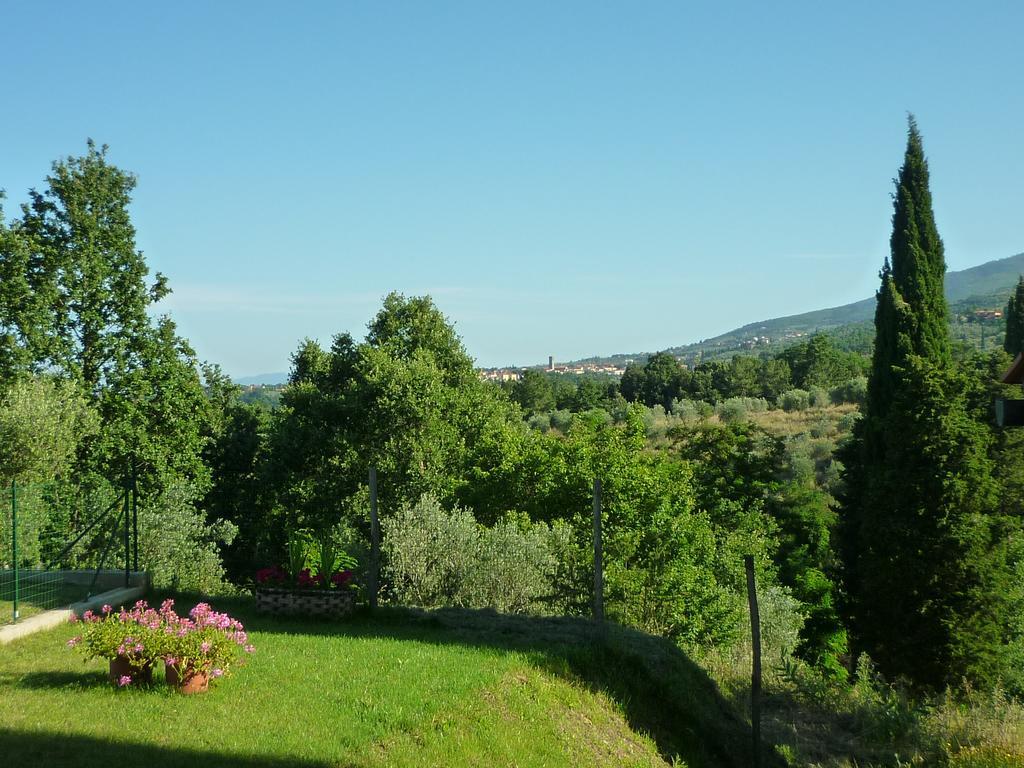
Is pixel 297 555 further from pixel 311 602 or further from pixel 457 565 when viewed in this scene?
pixel 457 565

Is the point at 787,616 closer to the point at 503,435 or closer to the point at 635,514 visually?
the point at 635,514

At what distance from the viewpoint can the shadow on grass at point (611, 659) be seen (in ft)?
34.4

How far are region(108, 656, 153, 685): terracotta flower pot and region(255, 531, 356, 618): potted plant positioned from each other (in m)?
4.54

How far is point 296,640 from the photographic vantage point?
35.9ft

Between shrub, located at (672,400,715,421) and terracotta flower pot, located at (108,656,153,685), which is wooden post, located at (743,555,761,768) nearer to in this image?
terracotta flower pot, located at (108,656,153,685)

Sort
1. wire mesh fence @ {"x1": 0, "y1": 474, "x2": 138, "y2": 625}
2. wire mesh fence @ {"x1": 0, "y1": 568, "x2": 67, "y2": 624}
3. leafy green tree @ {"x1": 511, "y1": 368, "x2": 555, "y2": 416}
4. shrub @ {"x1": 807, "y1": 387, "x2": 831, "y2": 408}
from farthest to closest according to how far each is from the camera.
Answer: leafy green tree @ {"x1": 511, "y1": 368, "x2": 555, "y2": 416}
shrub @ {"x1": 807, "y1": 387, "x2": 831, "y2": 408}
wire mesh fence @ {"x1": 0, "y1": 474, "x2": 138, "y2": 625}
wire mesh fence @ {"x1": 0, "y1": 568, "x2": 67, "y2": 624}

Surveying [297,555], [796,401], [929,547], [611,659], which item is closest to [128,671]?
[297,555]

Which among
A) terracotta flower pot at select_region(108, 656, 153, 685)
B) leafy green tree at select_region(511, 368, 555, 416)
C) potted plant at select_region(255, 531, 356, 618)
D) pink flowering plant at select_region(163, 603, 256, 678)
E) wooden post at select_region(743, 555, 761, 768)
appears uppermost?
leafy green tree at select_region(511, 368, 555, 416)

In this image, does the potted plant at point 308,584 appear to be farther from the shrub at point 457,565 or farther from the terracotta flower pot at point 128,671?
the terracotta flower pot at point 128,671

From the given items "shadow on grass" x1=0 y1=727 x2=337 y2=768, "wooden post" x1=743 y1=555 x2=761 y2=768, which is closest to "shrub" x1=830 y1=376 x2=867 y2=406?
"wooden post" x1=743 y1=555 x2=761 y2=768

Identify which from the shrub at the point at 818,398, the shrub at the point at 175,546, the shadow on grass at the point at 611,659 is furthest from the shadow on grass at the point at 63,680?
the shrub at the point at 818,398

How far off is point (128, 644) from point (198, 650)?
0.69 metres

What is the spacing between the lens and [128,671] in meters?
8.22

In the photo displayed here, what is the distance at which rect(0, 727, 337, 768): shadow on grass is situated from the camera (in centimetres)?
629
